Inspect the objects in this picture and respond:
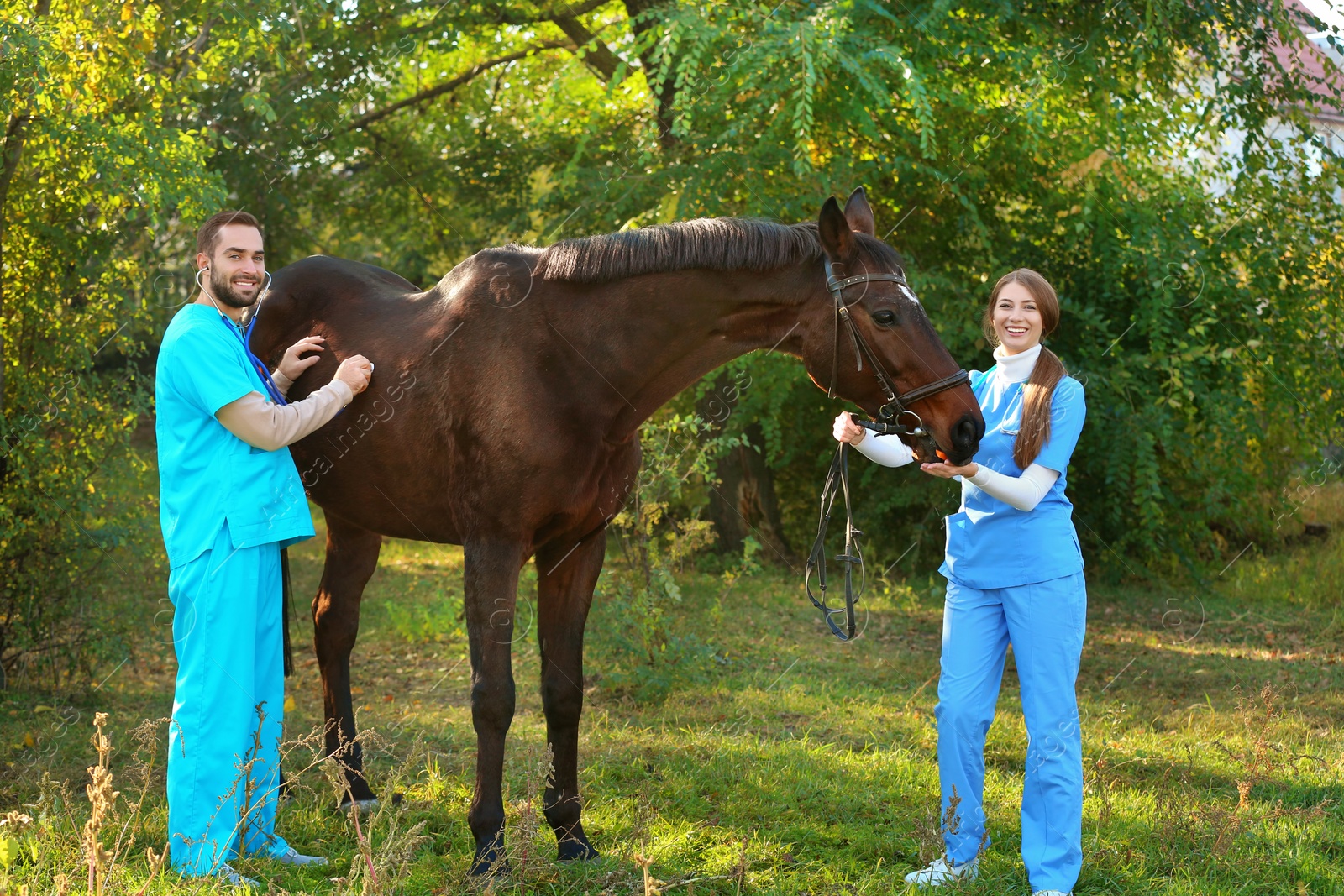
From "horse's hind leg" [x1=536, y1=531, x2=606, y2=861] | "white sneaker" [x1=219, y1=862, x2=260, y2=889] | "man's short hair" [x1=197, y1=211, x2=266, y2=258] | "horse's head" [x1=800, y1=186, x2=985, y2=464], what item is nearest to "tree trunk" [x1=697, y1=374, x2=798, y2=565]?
"horse's hind leg" [x1=536, y1=531, x2=606, y2=861]

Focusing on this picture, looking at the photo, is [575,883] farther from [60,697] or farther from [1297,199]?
[1297,199]

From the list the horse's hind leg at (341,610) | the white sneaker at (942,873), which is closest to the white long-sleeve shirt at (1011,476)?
the white sneaker at (942,873)

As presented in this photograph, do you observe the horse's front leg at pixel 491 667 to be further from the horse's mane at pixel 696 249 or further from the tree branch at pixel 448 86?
the tree branch at pixel 448 86

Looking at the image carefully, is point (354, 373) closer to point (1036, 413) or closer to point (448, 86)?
point (1036, 413)

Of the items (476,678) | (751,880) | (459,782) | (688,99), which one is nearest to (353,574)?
(459,782)

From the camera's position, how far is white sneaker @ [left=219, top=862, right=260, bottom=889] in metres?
3.00

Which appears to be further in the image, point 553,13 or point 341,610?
point 553,13

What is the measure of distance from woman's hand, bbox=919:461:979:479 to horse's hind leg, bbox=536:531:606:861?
4.11ft

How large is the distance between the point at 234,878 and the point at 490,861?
0.77 m

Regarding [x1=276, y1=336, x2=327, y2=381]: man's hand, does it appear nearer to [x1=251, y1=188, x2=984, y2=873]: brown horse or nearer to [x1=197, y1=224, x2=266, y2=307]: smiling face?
[x1=251, y1=188, x2=984, y2=873]: brown horse

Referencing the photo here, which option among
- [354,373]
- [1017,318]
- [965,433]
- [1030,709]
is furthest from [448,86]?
[1030,709]

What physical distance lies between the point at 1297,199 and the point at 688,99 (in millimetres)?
4817

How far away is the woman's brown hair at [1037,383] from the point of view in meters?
3.28

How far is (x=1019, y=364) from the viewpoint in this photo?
3.49 meters
